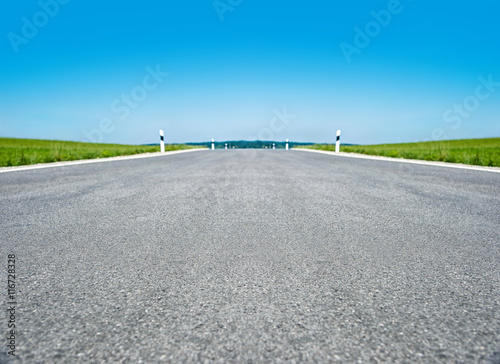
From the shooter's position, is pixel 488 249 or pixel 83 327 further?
pixel 488 249

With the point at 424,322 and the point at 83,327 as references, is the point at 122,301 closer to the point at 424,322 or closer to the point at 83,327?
the point at 83,327

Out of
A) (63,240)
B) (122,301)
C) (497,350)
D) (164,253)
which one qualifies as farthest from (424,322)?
(63,240)

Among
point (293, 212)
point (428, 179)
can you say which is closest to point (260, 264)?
point (293, 212)

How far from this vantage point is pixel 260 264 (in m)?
1.94

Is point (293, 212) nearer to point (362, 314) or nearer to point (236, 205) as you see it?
point (236, 205)

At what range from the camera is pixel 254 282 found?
167 centimetres

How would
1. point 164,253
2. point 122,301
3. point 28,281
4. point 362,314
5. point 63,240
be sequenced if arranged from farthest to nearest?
point 63,240 → point 164,253 → point 28,281 → point 122,301 → point 362,314

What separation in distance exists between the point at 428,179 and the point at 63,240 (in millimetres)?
6505

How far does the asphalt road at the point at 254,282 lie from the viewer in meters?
1.12

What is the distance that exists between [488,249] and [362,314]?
1.57m

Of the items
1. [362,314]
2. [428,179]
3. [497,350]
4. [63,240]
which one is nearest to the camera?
[497,350]

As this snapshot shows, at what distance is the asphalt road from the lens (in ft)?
3.68

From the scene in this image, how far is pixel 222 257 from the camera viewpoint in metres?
2.05

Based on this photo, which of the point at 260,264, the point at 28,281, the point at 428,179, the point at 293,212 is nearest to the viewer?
the point at 28,281
